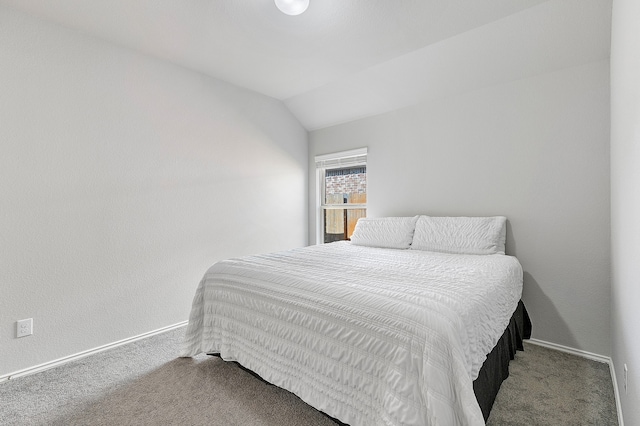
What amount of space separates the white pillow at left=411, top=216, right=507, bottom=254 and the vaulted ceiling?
124 cm

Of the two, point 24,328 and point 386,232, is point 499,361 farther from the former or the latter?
point 24,328

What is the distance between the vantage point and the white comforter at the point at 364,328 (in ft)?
3.58

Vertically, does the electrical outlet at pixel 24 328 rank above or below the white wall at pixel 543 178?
below

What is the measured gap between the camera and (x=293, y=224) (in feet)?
13.1

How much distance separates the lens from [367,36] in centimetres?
236

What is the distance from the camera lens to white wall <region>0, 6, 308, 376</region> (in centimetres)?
201

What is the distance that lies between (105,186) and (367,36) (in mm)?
2406

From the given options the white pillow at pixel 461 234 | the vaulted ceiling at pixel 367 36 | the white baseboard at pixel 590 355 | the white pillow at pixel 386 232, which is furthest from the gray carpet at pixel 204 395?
the vaulted ceiling at pixel 367 36

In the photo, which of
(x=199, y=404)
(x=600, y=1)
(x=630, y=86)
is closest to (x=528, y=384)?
(x=630, y=86)

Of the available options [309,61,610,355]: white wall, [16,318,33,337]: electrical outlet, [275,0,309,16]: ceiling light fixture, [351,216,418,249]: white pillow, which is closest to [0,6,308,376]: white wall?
[16,318,33,337]: electrical outlet

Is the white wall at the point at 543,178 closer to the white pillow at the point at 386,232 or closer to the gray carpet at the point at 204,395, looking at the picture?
the white pillow at the point at 386,232

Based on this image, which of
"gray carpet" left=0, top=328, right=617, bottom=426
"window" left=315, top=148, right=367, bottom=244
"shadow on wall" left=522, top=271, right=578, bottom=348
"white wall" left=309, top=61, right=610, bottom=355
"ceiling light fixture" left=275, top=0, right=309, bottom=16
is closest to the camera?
"gray carpet" left=0, top=328, right=617, bottom=426

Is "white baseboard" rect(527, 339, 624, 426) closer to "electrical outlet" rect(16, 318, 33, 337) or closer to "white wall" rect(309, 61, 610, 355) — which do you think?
"white wall" rect(309, 61, 610, 355)

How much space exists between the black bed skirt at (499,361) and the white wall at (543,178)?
0.22m
